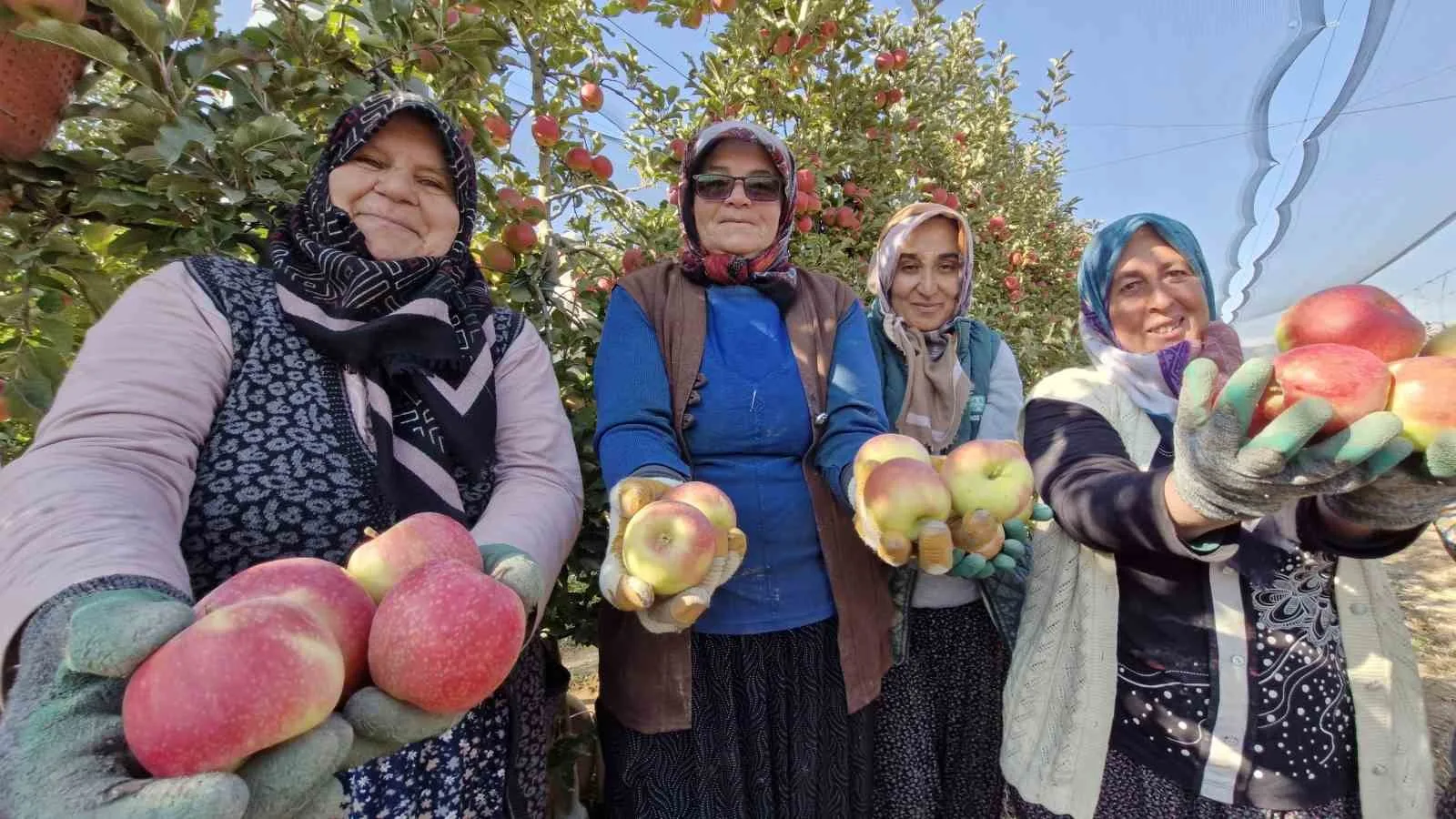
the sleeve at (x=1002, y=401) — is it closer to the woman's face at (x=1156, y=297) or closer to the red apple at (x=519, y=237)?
the woman's face at (x=1156, y=297)

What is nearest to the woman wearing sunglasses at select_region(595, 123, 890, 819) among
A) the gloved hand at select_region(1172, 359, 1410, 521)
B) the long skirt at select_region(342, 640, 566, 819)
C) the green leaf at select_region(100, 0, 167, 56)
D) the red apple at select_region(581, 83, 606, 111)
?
the long skirt at select_region(342, 640, 566, 819)

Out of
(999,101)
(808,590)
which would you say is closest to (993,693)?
(808,590)

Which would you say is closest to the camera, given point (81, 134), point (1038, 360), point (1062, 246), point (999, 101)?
point (81, 134)

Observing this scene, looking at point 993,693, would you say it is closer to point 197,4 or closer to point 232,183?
point 232,183

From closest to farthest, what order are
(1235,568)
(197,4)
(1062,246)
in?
(1235,568) → (197,4) → (1062,246)

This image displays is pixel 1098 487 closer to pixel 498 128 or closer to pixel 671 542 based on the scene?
pixel 671 542

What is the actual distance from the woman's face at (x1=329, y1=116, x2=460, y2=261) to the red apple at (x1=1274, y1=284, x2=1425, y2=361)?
5.06 ft

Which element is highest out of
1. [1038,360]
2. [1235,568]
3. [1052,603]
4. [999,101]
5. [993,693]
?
[999,101]

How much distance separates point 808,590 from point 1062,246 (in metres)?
4.73

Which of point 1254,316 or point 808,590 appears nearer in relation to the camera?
point 808,590

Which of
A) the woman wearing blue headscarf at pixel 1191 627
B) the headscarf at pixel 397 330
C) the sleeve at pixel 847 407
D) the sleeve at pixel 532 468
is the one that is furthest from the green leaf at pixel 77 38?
the woman wearing blue headscarf at pixel 1191 627

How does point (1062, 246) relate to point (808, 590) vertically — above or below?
above

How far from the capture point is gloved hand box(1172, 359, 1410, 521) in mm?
810

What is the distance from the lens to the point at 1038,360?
13.6ft
